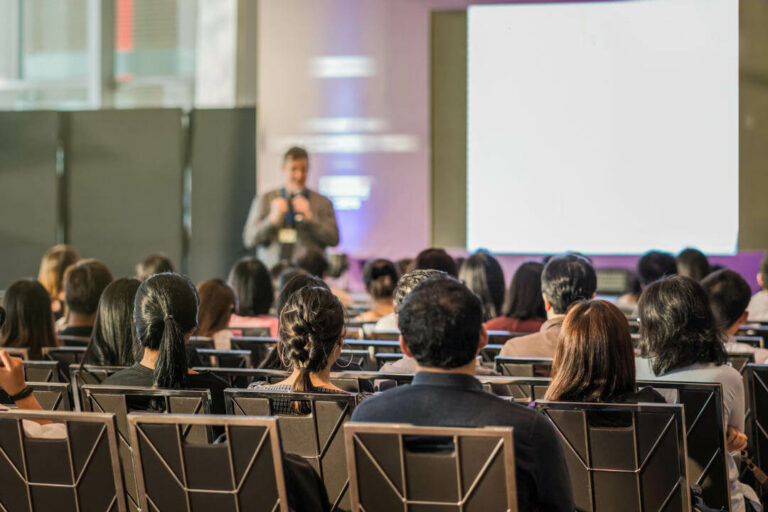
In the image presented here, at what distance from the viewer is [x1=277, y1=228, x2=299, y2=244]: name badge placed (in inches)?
296

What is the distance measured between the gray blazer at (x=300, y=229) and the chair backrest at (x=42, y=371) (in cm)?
401

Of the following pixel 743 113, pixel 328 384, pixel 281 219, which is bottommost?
pixel 328 384

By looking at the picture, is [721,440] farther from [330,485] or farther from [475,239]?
[475,239]

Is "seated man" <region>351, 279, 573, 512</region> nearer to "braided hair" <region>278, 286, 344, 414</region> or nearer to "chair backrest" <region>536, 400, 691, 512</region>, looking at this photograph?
"chair backrest" <region>536, 400, 691, 512</region>

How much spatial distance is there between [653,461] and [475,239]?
6.29m

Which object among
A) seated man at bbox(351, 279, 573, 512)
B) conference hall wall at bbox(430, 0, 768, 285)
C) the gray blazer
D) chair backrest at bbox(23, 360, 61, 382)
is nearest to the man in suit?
the gray blazer

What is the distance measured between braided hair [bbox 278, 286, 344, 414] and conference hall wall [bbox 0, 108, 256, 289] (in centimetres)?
652

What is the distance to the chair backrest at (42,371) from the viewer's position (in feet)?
11.3

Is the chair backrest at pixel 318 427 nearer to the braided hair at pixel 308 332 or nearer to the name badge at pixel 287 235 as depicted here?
the braided hair at pixel 308 332

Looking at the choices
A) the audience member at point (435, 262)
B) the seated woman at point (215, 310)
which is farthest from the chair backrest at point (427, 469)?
the audience member at point (435, 262)

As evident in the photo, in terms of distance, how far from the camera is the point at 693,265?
596 centimetres

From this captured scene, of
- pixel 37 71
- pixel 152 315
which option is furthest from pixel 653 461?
pixel 37 71

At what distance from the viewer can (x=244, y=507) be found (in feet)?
7.11

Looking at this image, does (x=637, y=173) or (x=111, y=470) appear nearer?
(x=111, y=470)
